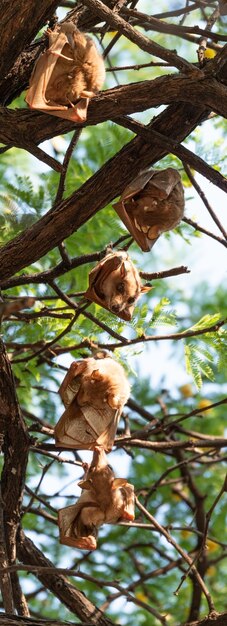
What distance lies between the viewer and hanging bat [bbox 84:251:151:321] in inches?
84.6

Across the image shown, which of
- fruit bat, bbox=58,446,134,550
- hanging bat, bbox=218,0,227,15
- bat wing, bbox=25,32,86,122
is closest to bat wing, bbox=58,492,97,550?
fruit bat, bbox=58,446,134,550

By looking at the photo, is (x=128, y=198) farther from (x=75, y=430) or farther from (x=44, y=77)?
(x=75, y=430)

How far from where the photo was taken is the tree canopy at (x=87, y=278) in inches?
90.1

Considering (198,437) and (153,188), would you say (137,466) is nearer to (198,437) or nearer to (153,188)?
(198,437)

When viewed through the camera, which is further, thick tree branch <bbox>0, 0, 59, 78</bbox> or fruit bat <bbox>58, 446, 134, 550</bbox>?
thick tree branch <bbox>0, 0, 59, 78</bbox>

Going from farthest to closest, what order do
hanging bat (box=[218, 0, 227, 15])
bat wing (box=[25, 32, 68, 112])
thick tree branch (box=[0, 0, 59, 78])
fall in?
Answer: 1. hanging bat (box=[218, 0, 227, 15])
2. thick tree branch (box=[0, 0, 59, 78])
3. bat wing (box=[25, 32, 68, 112])

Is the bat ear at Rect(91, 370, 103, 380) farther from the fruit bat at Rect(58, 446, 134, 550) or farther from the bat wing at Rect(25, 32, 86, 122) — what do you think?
the bat wing at Rect(25, 32, 86, 122)

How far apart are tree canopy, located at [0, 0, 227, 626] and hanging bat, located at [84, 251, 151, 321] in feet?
0.49

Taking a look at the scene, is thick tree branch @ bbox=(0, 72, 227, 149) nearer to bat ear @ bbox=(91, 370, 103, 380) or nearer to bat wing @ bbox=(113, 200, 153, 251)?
bat wing @ bbox=(113, 200, 153, 251)

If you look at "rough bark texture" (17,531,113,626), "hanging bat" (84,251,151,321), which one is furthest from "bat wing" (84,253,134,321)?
"rough bark texture" (17,531,113,626)

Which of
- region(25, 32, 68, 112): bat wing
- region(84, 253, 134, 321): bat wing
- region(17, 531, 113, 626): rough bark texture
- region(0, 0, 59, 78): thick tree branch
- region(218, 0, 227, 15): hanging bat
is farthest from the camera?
region(17, 531, 113, 626): rough bark texture

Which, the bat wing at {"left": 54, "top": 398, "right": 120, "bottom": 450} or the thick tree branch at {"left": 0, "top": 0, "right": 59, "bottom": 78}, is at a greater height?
the thick tree branch at {"left": 0, "top": 0, "right": 59, "bottom": 78}

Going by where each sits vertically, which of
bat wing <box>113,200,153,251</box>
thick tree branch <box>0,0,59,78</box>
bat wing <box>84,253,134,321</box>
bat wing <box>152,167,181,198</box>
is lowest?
bat wing <box>84,253,134,321</box>

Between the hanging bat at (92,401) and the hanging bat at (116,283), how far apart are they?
12cm
